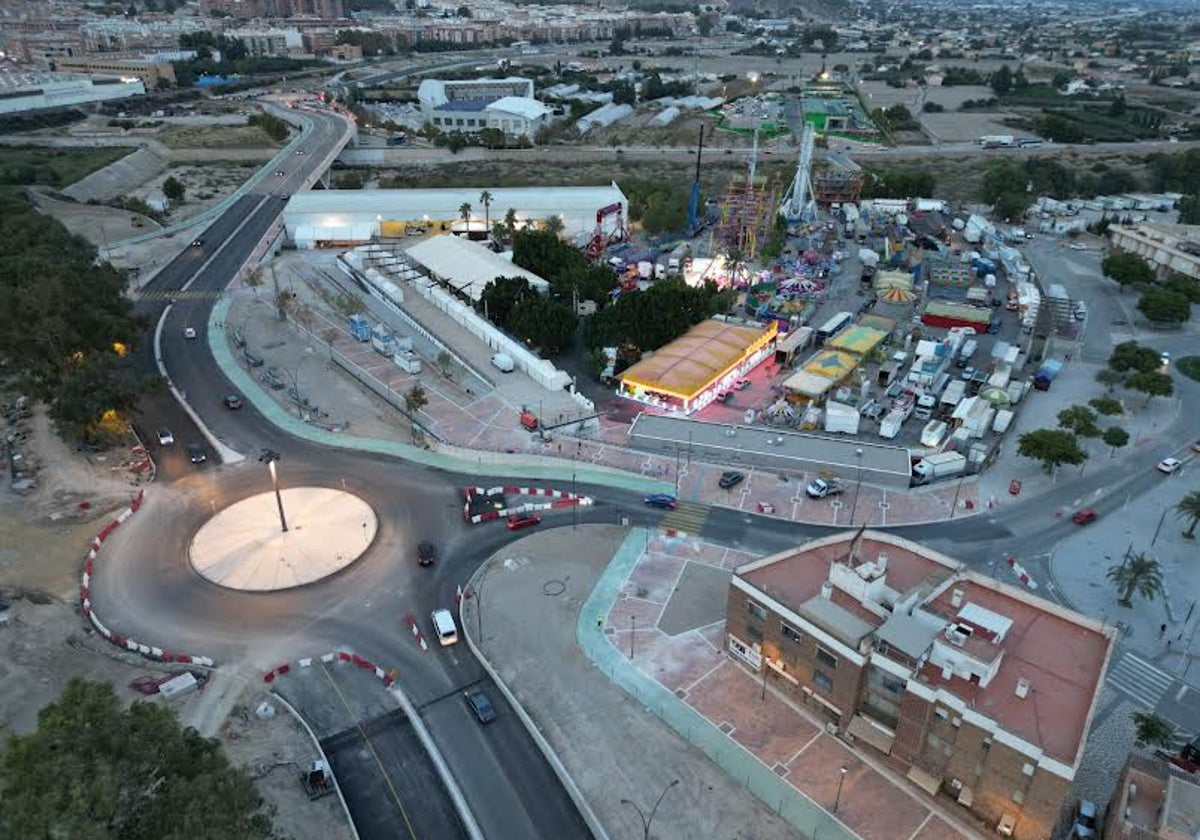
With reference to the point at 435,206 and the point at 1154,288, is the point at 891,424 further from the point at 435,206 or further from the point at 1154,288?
the point at 435,206

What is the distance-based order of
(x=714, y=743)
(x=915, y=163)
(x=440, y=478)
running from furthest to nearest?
(x=915, y=163), (x=440, y=478), (x=714, y=743)

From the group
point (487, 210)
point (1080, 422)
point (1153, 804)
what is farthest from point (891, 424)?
point (487, 210)

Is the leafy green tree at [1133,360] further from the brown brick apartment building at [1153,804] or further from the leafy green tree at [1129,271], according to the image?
the brown brick apartment building at [1153,804]

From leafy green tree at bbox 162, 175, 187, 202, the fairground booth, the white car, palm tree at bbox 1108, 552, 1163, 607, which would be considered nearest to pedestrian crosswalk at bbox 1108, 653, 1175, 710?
palm tree at bbox 1108, 552, 1163, 607

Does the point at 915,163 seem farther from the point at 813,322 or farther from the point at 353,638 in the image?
the point at 353,638

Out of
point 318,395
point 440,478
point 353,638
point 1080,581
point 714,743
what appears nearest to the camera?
point 714,743

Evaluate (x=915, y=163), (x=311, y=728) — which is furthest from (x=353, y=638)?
(x=915, y=163)
